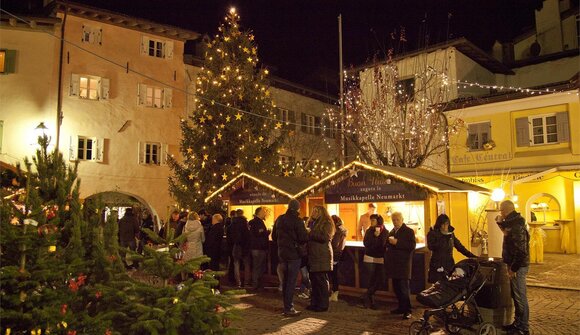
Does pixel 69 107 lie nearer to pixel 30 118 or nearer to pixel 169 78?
pixel 30 118

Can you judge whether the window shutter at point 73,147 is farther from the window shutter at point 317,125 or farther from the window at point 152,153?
the window shutter at point 317,125

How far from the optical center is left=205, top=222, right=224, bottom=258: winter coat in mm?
10852

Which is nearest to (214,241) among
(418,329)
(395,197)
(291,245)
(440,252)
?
(291,245)

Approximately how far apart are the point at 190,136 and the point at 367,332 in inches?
467

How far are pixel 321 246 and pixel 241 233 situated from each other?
318cm

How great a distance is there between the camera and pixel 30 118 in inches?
776

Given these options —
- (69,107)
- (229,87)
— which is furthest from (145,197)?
(229,87)

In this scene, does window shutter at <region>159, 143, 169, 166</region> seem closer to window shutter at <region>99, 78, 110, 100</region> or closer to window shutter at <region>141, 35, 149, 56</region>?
window shutter at <region>99, 78, 110, 100</region>

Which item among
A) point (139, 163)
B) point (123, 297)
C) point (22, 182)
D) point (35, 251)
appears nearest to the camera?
point (35, 251)

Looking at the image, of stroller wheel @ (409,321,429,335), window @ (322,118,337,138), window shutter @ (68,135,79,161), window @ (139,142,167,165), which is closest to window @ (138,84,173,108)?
window @ (139,142,167,165)

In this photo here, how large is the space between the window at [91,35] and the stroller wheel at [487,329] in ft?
65.5

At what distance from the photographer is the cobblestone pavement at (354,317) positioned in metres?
7.47

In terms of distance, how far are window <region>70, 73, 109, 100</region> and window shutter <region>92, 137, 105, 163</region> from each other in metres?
1.84

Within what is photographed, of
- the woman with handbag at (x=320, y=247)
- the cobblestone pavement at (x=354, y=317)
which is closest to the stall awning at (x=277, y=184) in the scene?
the cobblestone pavement at (x=354, y=317)
